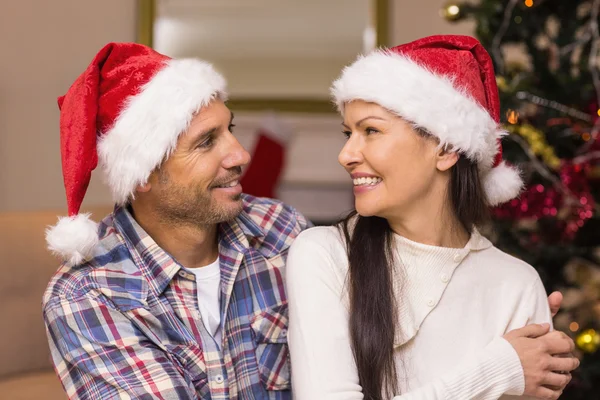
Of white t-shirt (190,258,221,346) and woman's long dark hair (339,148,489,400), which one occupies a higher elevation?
woman's long dark hair (339,148,489,400)

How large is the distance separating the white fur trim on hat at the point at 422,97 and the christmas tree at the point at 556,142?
0.99m

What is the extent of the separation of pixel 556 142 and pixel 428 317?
1341 mm

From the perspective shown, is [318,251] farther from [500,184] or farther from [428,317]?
[500,184]

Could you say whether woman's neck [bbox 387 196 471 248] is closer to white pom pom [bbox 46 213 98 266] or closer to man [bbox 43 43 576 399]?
man [bbox 43 43 576 399]

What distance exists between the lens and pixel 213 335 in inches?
73.5

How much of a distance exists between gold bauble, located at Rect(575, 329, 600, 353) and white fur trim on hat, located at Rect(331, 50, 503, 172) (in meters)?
1.19

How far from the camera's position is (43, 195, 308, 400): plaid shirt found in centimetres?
171

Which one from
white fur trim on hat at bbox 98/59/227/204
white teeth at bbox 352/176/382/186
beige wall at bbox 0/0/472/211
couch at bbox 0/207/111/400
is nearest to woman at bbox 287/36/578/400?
white teeth at bbox 352/176/382/186

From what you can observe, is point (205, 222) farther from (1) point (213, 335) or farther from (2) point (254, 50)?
(2) point (254, 50)

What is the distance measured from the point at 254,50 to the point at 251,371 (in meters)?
2.75

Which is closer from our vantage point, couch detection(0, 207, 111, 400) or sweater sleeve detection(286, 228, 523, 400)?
sweater sleeve detection(286, 228, 523, 400)

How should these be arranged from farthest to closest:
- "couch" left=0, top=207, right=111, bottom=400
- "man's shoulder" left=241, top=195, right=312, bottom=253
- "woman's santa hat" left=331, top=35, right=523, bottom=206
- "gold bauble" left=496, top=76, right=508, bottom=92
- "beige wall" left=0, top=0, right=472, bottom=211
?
1. "beige wall" left=0, top=0, right=472, bottom=211
2. "gold bauble" left=496, top=76, right=508, bottom=92
3. "couch" left=0, top=207, right=111, bottom=400
4. "man's shoulder" left=241, top=195, right=312, bottom=253
5. "woman's santa hat" left=331, top=35, right=523, bottom=206

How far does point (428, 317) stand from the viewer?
5.54 ft

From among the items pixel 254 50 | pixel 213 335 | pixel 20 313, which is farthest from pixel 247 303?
pixel 254 50
